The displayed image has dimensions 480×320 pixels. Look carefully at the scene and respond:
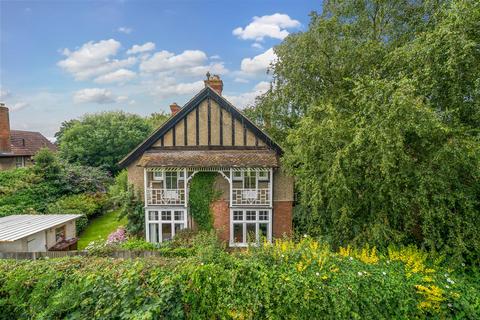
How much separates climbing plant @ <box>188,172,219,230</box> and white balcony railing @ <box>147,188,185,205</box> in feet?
2.27

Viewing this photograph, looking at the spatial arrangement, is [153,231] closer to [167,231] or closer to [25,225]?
[167,231]

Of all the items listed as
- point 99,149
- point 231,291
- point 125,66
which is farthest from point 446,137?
point 99,149

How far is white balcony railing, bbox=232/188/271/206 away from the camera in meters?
14.6

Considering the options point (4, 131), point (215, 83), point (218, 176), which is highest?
point (215, 83)

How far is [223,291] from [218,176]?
9.35 metres

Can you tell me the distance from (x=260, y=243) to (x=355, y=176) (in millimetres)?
4414

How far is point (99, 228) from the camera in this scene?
711 inches

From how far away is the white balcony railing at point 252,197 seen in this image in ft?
47.9

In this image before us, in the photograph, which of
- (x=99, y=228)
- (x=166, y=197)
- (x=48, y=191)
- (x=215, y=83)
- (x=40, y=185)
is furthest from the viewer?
(x=48, y=191)

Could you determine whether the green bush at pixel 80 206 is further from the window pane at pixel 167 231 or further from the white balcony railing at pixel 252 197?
the white balcony railing at pixel 252 197

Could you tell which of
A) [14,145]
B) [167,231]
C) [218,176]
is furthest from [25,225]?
[14,145]

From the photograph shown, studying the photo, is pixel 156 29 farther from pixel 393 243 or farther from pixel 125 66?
pixel 393 243

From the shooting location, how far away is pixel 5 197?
16.9 m

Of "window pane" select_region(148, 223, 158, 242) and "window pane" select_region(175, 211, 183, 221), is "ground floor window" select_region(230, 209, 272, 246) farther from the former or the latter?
"window pane" select_region(148, 223, 158, 242)
